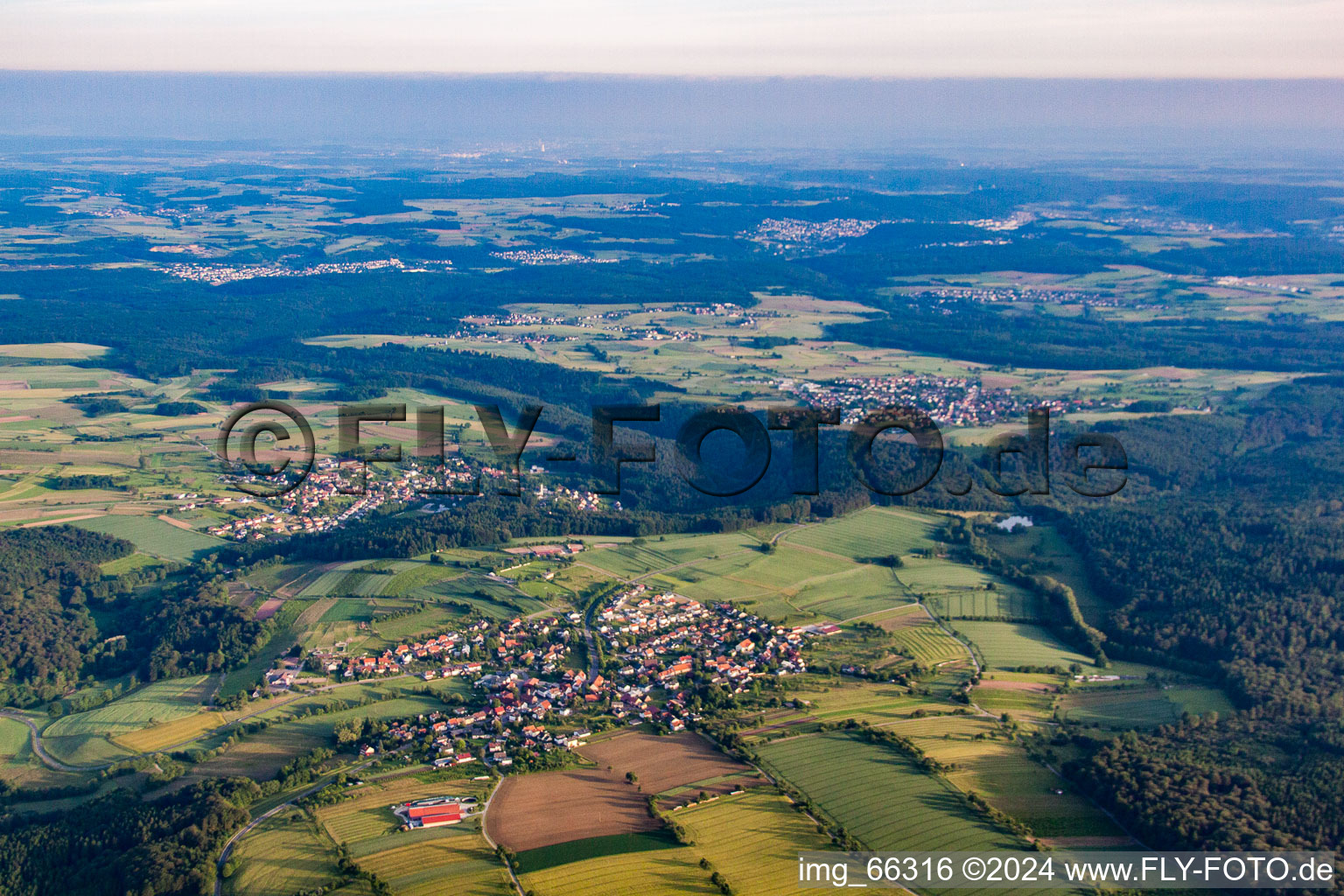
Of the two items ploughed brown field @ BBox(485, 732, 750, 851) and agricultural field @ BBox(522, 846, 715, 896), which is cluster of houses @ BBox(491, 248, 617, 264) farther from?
agricultural field @ BBox(522, 846, 715, 896)

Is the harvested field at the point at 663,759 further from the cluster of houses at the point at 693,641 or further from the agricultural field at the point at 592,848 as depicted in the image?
the cluster of houses at the point at 693,641

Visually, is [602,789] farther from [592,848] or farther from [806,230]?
[806,230]

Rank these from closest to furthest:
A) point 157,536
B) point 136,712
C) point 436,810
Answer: point 436,810
point 136,712
point 157,536

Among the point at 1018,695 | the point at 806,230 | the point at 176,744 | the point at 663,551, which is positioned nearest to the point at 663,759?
the point at 1018,695

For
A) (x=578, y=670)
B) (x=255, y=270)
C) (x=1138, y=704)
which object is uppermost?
(x=255, y=270)

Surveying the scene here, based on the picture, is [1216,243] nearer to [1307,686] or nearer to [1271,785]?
[1307,686]

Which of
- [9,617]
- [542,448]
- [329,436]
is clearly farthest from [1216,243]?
[9,617]
